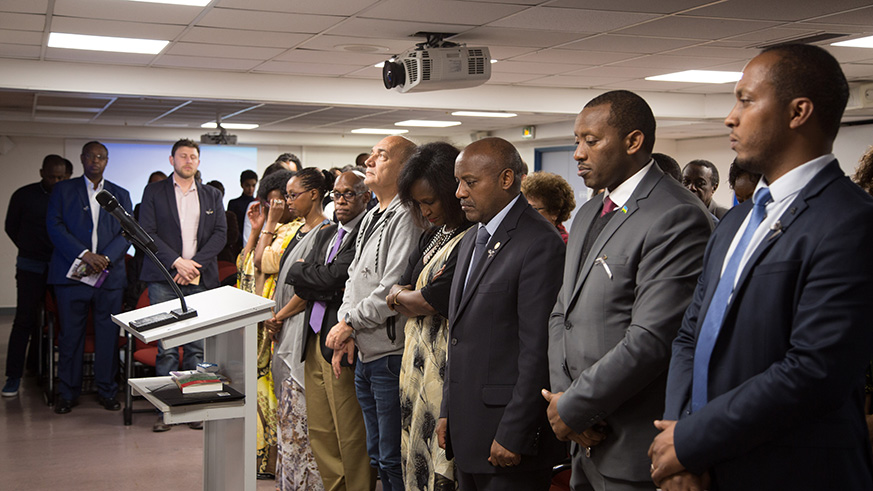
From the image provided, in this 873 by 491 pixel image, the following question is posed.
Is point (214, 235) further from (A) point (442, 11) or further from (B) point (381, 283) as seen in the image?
(B) point (381, 283)

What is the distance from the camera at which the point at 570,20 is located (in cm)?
530

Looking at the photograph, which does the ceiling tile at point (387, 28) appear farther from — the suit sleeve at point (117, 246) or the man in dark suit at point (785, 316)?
the man in dark suit at point (785, 316)

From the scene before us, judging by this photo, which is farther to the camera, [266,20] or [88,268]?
[88,268]

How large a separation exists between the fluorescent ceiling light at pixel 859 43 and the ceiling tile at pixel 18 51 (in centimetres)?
655

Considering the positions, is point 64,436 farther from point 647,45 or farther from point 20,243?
point 647,45

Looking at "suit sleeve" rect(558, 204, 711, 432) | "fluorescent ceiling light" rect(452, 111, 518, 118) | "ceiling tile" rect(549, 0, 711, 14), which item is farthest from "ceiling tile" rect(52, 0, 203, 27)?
"fluorescent ceiling light" rect(452, 111, 518, 118)

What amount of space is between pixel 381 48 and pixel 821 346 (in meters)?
5.43

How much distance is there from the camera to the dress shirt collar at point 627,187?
2.03 metres

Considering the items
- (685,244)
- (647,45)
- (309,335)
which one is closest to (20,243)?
(309,335)

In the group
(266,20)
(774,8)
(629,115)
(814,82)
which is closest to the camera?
(814,82)

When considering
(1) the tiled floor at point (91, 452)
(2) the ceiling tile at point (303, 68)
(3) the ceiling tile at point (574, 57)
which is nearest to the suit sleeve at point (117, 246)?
(1) the tiled floor at point (91, 452)

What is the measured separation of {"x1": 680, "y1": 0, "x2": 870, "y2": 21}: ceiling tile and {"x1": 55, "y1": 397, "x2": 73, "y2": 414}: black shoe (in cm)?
540

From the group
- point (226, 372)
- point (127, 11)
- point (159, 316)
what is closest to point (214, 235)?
point (127, 11)

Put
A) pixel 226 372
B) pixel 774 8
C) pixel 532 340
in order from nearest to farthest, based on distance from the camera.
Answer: pixel 532 340 < pixel 226 372 < pixel 774 8
